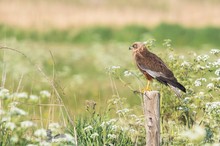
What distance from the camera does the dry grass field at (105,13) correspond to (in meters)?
34.8

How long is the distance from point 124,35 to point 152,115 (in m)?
26.0

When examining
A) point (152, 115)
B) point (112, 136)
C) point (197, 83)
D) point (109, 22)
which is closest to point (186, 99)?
point (197, 83)

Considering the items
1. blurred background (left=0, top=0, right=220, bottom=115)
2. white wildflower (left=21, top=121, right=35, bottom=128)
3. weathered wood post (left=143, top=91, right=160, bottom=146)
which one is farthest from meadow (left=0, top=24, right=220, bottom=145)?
blurred background (left=0, top=0, right=220, bottom=115)

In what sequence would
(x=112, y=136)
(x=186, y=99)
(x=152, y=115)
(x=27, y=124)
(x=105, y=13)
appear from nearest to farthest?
(x=27, y=124) < (x=152, y=115) < (x=112, y=136) < (x=186, y=99) < (x=105, y=13)

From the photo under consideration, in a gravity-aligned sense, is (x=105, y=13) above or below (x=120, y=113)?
above

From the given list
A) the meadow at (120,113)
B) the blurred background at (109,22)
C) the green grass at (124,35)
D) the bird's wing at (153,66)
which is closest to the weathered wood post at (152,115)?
the meadow at (120,113)

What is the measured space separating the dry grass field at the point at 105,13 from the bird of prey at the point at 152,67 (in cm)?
2538

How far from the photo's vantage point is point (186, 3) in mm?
37719

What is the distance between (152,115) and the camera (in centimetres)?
768

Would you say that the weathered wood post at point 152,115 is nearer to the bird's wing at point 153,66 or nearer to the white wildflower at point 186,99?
the bird's wing at point 153,66

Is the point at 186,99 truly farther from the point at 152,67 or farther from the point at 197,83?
the point at 152,67

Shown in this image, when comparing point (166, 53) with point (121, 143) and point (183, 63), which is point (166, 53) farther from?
point (121, 143)

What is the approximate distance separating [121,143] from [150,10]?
28.6 meters

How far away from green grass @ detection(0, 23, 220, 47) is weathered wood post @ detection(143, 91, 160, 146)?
2315 cm
